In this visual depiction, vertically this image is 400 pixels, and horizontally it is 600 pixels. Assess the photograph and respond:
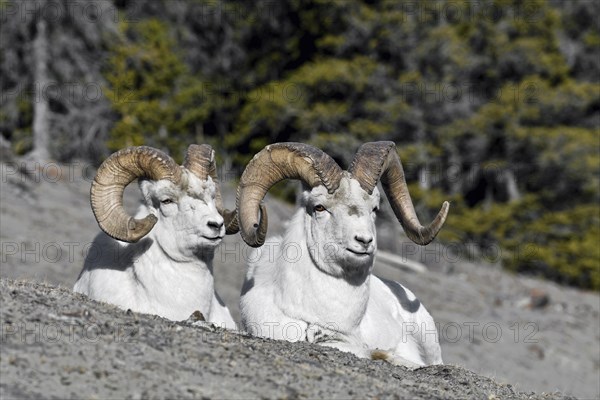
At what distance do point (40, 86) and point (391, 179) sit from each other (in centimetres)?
2509

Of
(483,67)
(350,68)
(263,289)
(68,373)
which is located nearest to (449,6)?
(483,67)

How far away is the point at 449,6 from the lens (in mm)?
48125

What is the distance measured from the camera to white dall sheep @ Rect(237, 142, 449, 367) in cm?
1288

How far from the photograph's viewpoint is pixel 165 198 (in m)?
13.2

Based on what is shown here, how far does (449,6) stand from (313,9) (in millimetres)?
6005

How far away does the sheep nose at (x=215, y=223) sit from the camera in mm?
12820

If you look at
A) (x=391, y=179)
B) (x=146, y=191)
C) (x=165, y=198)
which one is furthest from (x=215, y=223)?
(x=391, y=179)

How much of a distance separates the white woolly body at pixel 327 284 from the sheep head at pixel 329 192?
0.4 inches

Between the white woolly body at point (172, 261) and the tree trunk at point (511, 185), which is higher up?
the tree trunk at point (511, 185)

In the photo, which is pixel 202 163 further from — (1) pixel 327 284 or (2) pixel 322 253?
(1) pixel 327 284

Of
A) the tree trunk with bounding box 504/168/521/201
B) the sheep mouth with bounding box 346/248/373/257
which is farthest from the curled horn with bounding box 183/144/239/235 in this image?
the tree trunk with bounding box 504/168/521/201

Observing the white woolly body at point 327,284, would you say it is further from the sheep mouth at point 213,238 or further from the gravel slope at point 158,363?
the gravel slope at point 158,363

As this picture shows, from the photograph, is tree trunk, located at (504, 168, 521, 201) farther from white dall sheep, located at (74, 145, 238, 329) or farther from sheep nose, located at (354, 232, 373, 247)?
sheep nose, located at (354, 232, 373, 247)

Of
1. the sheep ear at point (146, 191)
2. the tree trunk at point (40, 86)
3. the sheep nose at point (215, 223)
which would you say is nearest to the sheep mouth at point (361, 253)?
the sheep nose at point (215, 223)
